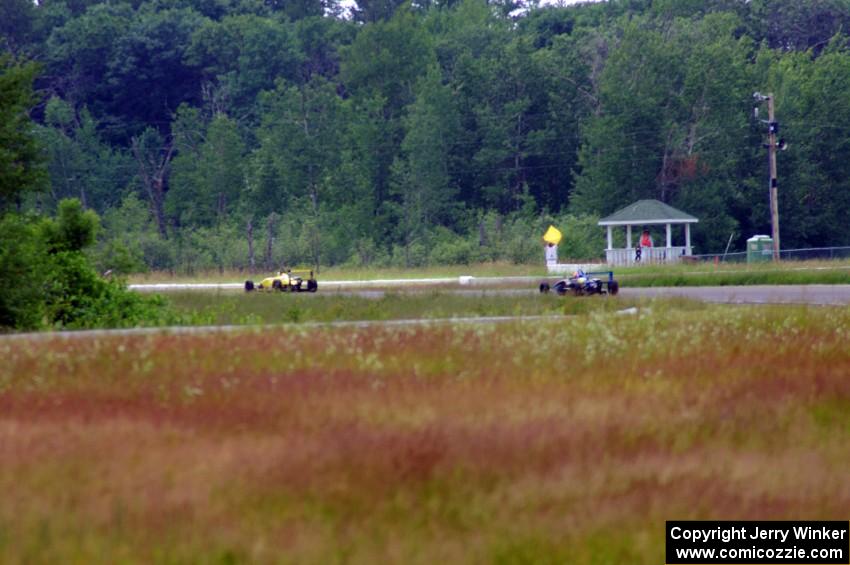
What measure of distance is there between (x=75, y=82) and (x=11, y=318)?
71.8m

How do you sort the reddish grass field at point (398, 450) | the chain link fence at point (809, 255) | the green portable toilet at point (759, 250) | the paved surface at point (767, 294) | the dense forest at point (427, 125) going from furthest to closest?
1. the dense forest at point (427, 125)
2. the chain link fence at point (809, 255)
3. the green portable toilet at point (759, 250)
4. the paved surface at point (767, 294)
5. the reddish grass field at point (398, 450)

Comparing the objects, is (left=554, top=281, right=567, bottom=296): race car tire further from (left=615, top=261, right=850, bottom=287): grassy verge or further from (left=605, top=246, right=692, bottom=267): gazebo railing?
(left=605, top=246, right=692, bottom=267): gazebo railing

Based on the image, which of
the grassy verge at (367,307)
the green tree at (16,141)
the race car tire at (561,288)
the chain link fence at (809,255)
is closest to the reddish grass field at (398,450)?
the grassy verge at (367,307)

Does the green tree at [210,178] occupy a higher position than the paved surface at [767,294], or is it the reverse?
the green tree at [210,178]

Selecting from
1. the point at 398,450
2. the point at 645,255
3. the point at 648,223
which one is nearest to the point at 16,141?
the point at 398,450

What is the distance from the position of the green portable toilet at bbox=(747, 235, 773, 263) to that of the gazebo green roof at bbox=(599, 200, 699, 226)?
128 inches

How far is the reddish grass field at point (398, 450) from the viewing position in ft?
23.4

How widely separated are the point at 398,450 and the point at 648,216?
48.3 meters

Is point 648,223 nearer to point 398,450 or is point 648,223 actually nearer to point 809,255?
point 809,255

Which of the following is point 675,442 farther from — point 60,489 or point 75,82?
point 75,82

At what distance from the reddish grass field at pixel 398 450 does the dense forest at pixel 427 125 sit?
47.4 m

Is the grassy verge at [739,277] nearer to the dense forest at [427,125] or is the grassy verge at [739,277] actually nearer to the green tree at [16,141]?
the dense forest at [427,125]

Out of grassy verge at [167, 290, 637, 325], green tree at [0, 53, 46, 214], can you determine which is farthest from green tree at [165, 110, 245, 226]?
green tree at [0, 53, 46, 214]

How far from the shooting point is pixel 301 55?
89.2 meters
